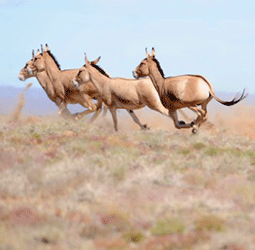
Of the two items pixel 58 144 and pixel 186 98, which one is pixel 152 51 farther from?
pixel 58 144

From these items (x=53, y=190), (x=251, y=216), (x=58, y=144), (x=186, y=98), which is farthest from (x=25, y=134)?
(x=251, y=216)

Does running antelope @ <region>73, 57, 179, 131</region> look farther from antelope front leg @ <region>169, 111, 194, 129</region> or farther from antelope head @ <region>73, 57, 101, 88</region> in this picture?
antelope head @ <region>73, 57, 101, 88</region>

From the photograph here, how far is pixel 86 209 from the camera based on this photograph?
42.2ft

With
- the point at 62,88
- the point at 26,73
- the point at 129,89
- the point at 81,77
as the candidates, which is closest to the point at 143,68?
the point at 129,89

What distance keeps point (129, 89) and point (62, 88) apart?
4537mm

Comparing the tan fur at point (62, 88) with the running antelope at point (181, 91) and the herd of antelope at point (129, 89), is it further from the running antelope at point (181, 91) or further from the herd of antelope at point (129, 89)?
the running antelope at point (181, 91)

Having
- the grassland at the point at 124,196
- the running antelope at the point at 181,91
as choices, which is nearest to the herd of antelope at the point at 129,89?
the running antelope at the point at 181,91

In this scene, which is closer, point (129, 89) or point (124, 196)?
point (124, 196)

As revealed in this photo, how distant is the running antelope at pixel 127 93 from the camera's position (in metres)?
27.4

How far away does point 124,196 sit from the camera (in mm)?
14141

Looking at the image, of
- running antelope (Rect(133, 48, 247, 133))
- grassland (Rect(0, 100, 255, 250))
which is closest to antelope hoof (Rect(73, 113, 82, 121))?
running antelope (Rect(133, 48, 247, 133))

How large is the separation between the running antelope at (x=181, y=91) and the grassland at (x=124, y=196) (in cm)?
350

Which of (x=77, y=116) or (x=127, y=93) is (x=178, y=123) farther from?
(x=77, y=116)

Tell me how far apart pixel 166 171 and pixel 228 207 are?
3.52 meters
